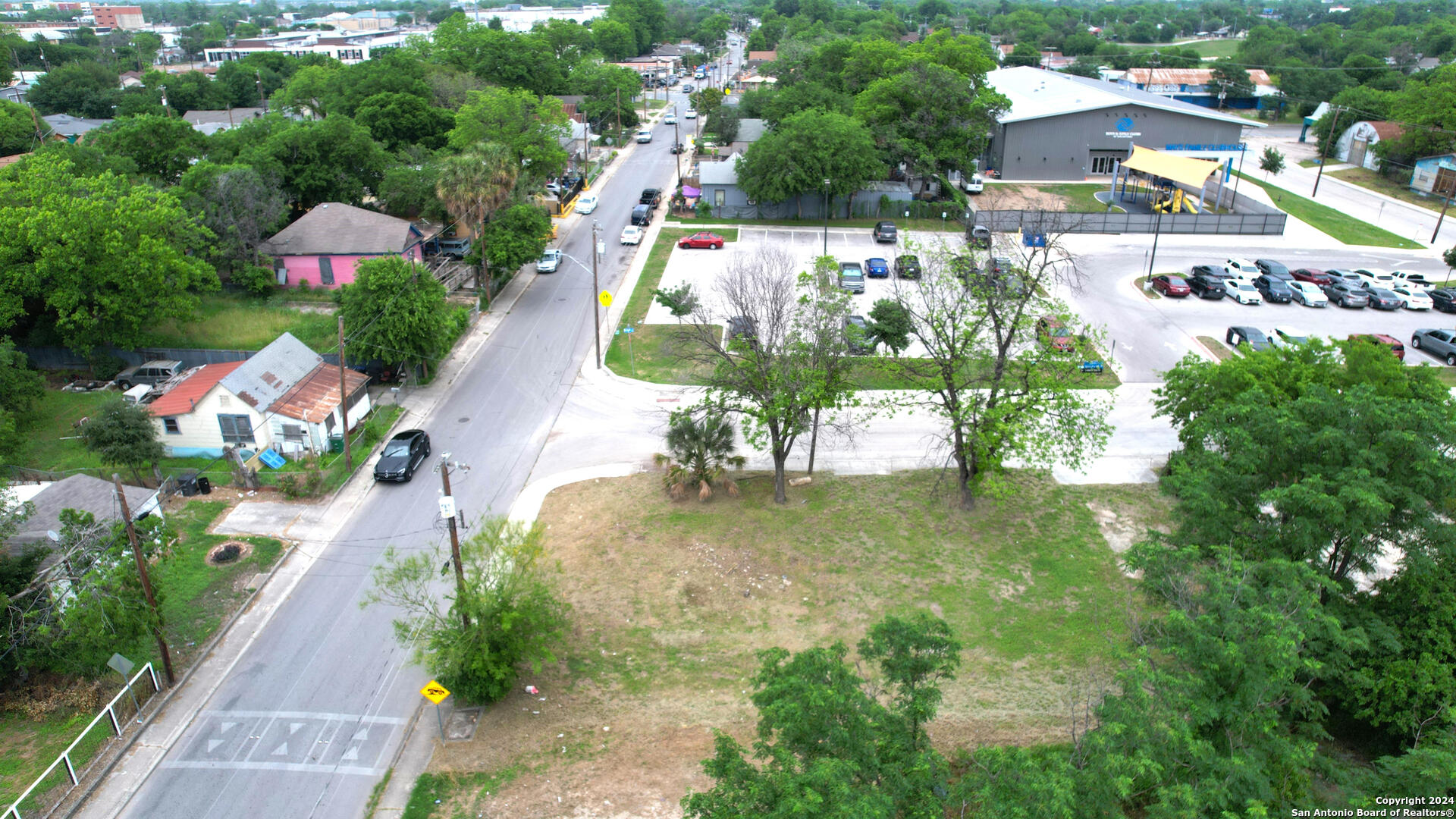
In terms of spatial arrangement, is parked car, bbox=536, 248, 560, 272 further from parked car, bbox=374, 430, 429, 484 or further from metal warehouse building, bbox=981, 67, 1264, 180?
metal warehouse building, bbox=981, 67, 1264, 180

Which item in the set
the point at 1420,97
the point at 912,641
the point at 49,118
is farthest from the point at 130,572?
the point at 1420,97

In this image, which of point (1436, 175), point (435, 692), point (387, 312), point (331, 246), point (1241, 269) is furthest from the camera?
point (1436, 175)

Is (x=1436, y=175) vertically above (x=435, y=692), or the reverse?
(x=1436, y=175)

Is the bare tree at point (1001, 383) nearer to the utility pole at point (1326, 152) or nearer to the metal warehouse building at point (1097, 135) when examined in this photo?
the metal warehouse building at point (1097, 135)

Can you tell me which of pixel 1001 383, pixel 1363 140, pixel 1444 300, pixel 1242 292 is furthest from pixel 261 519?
pixel 1363 140

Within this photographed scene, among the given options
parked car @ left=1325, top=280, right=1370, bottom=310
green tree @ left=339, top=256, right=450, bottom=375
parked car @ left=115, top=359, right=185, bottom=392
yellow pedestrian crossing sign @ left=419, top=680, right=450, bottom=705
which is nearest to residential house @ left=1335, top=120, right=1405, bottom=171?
parked car @ left=1325, top=280, right=1370, bottom=310

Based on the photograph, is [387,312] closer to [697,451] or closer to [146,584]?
[697,451]
